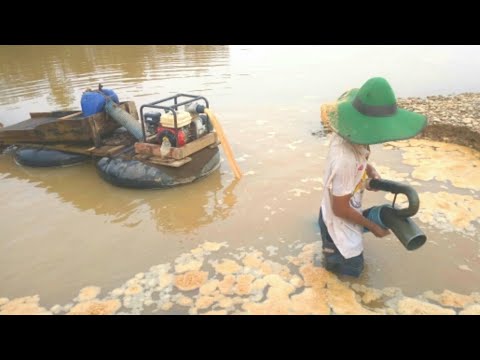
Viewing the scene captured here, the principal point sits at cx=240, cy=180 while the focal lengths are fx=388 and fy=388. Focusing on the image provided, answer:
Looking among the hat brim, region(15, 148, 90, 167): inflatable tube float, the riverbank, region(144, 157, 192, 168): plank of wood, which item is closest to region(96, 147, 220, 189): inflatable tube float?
region(144, 157, 192, 168): plank of wood

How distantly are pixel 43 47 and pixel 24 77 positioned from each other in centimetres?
703

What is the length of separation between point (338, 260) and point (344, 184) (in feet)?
3.11

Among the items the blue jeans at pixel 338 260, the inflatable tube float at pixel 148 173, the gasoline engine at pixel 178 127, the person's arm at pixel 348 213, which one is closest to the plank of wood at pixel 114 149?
the inflatable tube float at pixel 148 173

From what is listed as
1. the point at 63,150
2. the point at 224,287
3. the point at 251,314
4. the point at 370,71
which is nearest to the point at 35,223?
the point at 63,150

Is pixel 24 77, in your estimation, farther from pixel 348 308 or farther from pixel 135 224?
pixel 348 308

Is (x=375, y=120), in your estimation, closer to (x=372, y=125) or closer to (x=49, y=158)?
(x=372, y=125)

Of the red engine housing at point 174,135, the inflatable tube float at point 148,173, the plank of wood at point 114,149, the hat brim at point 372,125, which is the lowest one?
the inflatable tube float at point 148,173

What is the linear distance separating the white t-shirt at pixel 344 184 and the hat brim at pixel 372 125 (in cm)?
19

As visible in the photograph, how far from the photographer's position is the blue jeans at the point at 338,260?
373 centimetres

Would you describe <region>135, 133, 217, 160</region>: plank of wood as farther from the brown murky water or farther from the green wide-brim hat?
the green wide-brim hat

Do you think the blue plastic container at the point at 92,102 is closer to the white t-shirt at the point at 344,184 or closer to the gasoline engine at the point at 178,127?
the gasoline engine at the point at 178,127

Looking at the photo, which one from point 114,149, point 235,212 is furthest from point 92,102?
point 235,212

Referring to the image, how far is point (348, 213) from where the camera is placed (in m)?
3.32

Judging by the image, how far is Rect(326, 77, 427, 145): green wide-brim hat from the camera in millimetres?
2982
